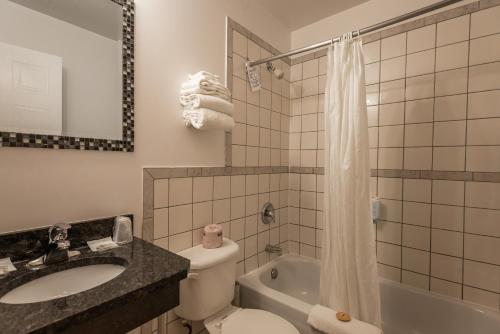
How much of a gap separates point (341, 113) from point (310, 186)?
0.94 m

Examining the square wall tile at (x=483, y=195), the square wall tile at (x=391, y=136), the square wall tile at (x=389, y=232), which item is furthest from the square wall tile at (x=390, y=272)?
the square wall tile at (x=391, y=136)

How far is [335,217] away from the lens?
1.32m

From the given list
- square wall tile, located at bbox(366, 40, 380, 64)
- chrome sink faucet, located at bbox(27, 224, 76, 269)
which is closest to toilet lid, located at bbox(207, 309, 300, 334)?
chrome sink faucet, located at bbox(27, 224, 76, 269)

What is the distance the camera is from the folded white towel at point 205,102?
127cm

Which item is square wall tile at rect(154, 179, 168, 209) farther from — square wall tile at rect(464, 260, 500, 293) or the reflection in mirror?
square wall tile at rect(464, 260, 500, 293)

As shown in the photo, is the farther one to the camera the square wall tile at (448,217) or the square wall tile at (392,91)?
the square wall tile at (392,91)

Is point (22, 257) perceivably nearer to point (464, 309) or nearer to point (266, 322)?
point (266, 322)

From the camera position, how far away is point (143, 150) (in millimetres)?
1213

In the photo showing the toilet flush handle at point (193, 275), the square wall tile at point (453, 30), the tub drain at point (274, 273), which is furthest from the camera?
the tub drain at point (274, 273)

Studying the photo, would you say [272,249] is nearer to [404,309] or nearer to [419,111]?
[404,309]

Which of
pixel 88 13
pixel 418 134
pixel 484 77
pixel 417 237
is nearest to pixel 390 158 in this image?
pixel 418 134

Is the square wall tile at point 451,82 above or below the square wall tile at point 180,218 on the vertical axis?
above

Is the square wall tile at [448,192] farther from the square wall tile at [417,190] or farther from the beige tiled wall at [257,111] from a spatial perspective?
the beige tiled wall at [257,111]

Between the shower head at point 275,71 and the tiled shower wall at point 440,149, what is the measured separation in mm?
637
